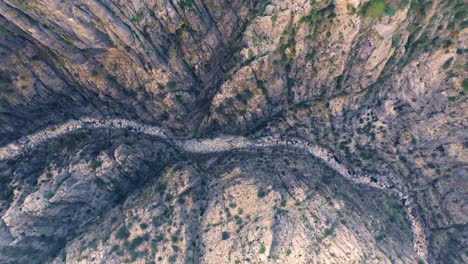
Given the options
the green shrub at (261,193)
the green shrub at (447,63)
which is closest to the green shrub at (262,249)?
the green shrub at (261,193)

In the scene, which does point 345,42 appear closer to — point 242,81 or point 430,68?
point 430,68

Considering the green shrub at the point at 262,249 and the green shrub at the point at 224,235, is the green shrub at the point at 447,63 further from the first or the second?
the green shrub at the point at 224,235

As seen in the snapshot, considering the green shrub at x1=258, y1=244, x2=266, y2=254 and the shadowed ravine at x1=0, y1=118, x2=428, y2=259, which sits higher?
the shadowed ravine at x1=0, y1=118, x2=428, y2=259

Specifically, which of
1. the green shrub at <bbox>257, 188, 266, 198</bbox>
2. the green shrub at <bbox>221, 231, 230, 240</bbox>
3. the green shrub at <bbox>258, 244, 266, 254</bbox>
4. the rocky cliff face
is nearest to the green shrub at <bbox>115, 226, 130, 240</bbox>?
the rocky cliff face

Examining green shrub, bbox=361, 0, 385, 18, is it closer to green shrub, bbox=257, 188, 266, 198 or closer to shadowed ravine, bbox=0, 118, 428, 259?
shadowed ravine, bbox=0, 118, 428, 259

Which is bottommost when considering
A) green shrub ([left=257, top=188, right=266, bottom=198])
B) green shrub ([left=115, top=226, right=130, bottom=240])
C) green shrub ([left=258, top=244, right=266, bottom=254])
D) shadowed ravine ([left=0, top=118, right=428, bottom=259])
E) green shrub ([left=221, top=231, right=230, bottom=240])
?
green shrub ([left=258, top=244, right=266, bottom=254])

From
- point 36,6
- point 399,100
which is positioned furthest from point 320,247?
point 36,6
